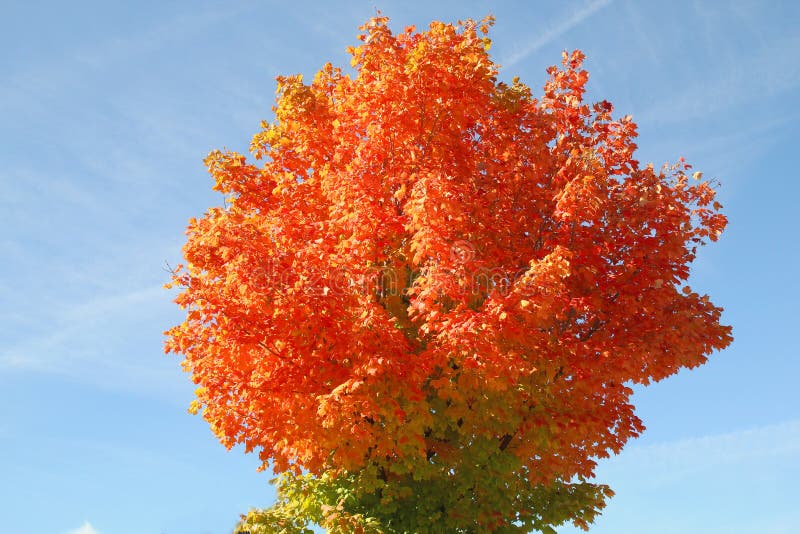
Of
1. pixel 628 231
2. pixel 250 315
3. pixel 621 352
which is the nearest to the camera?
pixel 250 315

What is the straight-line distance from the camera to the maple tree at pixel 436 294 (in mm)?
12922

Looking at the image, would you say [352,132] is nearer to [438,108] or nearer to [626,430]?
[438,108]

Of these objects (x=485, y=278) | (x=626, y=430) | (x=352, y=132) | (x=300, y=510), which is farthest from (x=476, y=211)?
(x=300, y=510)

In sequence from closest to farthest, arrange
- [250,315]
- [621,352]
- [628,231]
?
[250,315] < [621,352] < [628,231]

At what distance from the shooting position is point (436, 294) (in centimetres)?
1238

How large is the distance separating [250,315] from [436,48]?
6.90 metres

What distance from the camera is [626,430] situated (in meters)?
16.1

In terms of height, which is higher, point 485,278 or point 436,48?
point 436,48

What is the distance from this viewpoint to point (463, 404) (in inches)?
575

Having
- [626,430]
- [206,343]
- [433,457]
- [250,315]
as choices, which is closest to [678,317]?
[626,430]

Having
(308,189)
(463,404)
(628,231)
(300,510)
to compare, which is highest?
(308,189)

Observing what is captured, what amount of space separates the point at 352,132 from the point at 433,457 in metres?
7.88

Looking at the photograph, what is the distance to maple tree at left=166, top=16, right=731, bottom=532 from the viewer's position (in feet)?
42.4

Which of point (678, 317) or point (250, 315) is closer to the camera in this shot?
point (250, 315)
